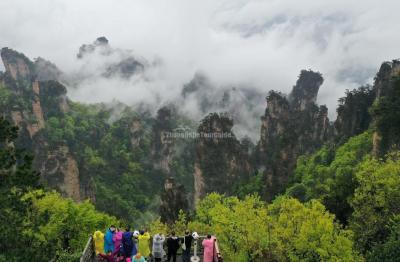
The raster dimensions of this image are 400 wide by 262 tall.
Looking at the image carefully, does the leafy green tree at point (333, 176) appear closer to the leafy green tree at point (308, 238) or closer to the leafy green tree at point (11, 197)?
the leafy green tree at point (308, 238)

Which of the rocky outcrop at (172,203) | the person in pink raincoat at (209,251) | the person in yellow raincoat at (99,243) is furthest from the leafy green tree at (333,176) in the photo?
the person in yellow raincoat at (99,243)

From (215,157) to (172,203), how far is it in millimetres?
28343

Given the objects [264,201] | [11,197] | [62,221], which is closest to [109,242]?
[11,197]

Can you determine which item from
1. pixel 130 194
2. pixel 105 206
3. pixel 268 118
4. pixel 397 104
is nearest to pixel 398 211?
pixel 397 104

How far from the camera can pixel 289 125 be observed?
517 feet

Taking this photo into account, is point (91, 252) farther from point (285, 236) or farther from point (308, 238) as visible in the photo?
point (285, 236)

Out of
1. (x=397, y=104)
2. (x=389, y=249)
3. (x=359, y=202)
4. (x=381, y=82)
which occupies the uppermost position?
(x=381, y=82)

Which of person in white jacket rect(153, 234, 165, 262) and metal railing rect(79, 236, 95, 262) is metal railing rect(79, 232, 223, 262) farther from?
person in white jacket rect(153, 234, 165, 262)

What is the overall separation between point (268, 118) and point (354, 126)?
37221mm

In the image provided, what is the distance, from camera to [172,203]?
106438 mm

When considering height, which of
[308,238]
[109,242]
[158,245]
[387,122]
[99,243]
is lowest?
[308,238]

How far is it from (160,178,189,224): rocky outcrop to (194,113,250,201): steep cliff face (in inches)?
877

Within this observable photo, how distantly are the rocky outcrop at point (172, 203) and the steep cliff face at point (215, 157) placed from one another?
22265 millimetres

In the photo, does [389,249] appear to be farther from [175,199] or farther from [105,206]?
[105,206]
